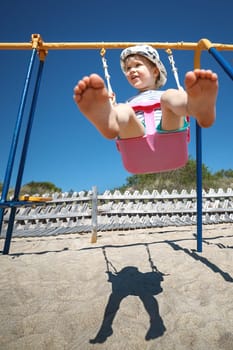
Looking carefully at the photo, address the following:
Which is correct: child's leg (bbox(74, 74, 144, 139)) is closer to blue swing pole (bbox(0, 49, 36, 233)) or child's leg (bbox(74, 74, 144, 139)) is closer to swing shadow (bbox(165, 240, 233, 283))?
blue swing pole (bbox(0, 49, 36, 233))

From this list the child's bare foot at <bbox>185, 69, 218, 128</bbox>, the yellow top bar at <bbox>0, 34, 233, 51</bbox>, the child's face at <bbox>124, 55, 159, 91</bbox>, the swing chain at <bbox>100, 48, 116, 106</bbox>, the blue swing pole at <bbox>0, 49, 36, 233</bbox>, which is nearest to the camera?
the child's bare foot at <bbox>185, 69, 218, 128</bbox>

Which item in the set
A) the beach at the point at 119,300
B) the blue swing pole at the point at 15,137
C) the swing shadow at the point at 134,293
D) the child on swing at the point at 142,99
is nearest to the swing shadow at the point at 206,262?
the beach at the point at 119,300

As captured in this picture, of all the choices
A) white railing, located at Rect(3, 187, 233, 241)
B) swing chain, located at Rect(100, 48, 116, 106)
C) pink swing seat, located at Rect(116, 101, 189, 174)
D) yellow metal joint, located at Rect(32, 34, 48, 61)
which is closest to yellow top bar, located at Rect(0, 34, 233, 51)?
yellow metal joint, located at Rect(32, 34, 48, 61)

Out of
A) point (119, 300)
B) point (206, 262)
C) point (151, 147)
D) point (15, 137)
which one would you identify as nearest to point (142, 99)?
point (151, 147)

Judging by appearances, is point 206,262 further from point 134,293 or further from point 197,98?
point 197,98

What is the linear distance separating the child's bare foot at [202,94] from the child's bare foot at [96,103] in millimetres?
369

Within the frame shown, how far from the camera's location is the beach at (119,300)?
135 centimetres

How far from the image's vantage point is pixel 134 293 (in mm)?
1931

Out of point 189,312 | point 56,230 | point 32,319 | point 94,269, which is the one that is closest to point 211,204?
point 56,230

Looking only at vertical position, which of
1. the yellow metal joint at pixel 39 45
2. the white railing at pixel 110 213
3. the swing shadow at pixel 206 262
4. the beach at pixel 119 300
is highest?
the yellow metal joint at pixel 39 45

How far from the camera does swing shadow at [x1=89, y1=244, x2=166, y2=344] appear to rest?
1.42m

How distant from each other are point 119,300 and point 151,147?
1129 mm

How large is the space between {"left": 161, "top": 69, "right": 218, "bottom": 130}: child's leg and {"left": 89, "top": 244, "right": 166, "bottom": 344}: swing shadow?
1.18m

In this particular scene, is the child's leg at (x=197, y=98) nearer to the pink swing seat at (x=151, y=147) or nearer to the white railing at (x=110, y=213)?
the pink swing seat at (x=151, y=147)
